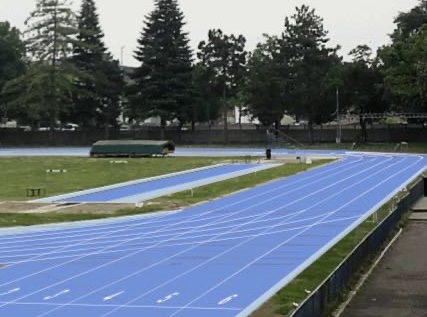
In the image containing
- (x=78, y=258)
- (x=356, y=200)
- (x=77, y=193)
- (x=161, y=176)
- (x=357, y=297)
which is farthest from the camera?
(x=161, y=176)

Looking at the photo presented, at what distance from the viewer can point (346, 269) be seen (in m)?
12.8

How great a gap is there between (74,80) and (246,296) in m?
67.8

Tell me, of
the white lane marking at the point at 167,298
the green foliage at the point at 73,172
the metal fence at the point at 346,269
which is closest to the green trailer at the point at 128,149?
the green foliage at the point at 73,172

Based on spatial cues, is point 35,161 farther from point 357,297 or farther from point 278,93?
point 357,297

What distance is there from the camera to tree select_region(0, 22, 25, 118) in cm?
8366

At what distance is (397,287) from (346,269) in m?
1.11

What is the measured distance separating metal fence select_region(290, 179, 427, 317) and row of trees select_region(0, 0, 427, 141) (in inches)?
2036

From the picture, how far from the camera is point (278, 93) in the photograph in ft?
250

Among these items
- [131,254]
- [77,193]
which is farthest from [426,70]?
[131,254]

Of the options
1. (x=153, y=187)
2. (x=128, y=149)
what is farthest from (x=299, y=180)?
(x=128, y=149)

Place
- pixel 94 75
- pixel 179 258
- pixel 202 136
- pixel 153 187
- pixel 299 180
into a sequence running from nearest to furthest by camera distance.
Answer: pixel 179 258 → pixel 153 187 → pixel 299 180 → pixel 94 75 → pixel 202 136

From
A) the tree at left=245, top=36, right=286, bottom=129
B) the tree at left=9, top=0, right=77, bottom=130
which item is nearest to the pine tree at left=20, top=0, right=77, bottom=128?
the tree at left=9, top=0, right=77, bottom=130

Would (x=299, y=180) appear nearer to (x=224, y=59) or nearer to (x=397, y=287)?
(x=397, y=287)

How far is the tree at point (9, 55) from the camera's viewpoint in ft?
274
